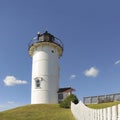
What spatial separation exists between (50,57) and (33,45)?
14.1ft

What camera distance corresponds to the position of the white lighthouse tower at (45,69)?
42250mm

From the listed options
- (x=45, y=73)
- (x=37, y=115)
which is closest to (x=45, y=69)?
(x=45, y=73)

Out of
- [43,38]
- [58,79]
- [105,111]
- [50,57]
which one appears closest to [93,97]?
Result: [58,79]

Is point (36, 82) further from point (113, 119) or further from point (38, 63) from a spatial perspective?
point (113, 119)

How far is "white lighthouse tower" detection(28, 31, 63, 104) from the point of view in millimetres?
42250

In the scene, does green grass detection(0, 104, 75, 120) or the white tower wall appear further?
the white tower wall

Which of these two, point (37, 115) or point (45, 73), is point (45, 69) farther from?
point (37, 115)

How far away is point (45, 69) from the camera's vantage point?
4347cm

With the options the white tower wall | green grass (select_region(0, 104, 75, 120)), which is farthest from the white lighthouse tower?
green grass (select_region(0, 104, 75, 120))

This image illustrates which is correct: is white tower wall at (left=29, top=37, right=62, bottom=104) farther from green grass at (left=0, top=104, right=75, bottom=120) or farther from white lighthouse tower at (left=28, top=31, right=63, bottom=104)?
green grass at (left=0, top=104, right=75, bottom=120)

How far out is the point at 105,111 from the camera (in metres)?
6.61

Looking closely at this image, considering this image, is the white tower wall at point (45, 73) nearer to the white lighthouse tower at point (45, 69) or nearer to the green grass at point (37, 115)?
the white lighthouse tower at point (45, 69)

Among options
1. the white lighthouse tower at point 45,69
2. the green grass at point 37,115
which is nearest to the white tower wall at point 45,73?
the white lighthouse tower at point 45,69

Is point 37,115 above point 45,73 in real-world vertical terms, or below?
below
